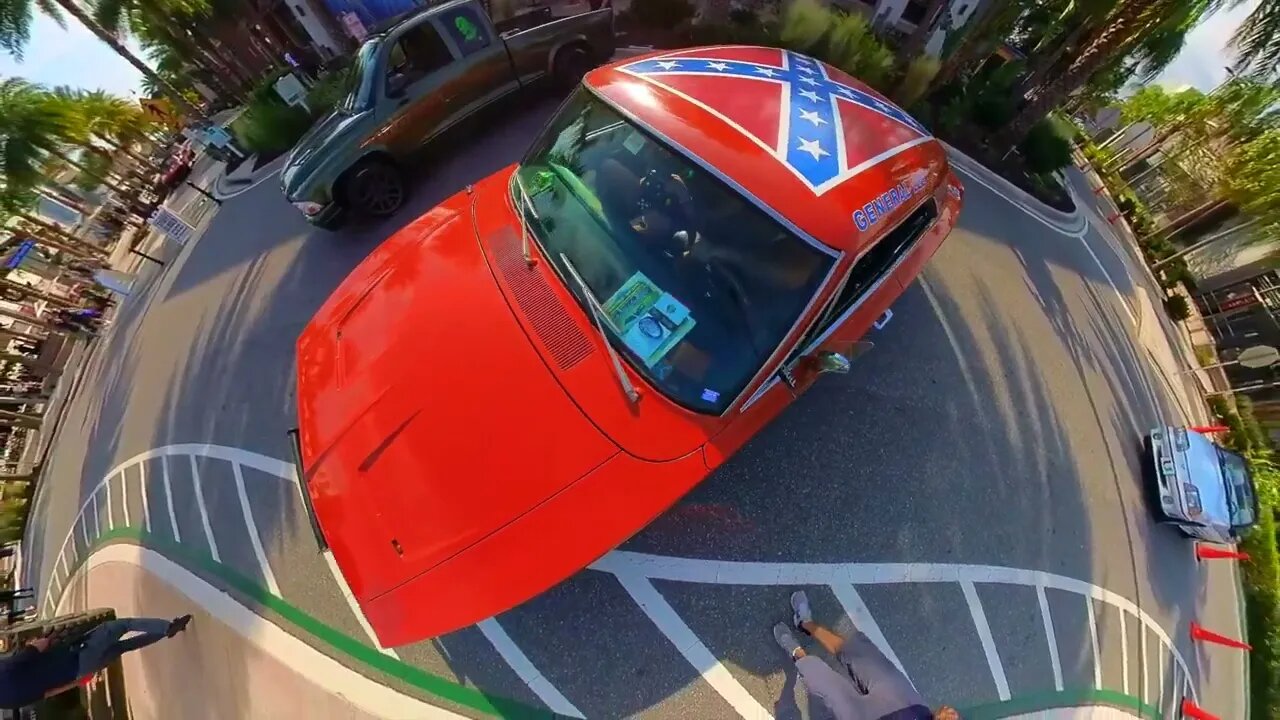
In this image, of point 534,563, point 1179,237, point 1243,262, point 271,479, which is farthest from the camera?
point 1179,237

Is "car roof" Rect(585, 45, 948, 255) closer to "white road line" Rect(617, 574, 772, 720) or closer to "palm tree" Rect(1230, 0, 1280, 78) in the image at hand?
"white road line" Rect(617, 574, 772, 720)

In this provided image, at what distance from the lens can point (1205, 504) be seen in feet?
16.9

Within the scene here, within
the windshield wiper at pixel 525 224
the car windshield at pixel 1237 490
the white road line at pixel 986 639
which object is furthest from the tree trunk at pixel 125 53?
the car windshield at pixel 1237 490

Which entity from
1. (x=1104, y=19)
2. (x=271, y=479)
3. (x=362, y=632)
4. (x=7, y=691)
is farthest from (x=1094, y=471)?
(x=7, y=691)

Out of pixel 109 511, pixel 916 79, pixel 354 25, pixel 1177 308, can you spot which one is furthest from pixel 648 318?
pixel 1177 308

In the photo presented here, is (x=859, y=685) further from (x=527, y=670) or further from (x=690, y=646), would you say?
(x=527, y=670)

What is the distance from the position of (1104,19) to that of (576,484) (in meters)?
6.58

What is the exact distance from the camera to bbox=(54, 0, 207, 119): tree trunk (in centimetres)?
562

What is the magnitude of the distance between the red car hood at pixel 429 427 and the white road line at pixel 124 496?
134 inches

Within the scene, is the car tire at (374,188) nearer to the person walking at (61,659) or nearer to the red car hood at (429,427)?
the red car hood at (429,427)

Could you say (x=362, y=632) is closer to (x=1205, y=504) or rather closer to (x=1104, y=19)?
(x=1205, y=504)

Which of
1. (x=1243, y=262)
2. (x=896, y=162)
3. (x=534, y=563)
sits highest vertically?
(x=896, y=162)

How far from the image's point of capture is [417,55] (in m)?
5.42

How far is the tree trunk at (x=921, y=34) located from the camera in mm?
6488
